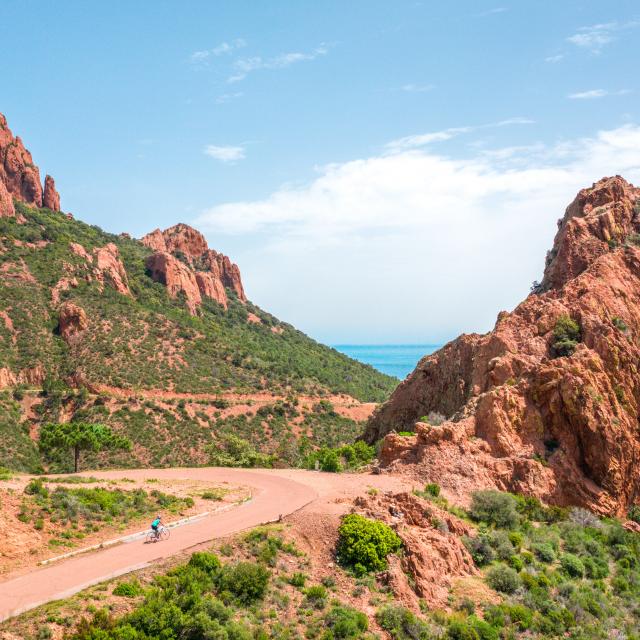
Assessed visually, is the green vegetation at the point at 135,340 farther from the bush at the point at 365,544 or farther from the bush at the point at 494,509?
the bush at the point at 365,544

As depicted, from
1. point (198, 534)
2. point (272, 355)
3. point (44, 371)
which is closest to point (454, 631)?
point (198, 534)

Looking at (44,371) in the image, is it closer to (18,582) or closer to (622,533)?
(18,582)

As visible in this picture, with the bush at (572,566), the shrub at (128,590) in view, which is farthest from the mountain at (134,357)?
the shrub at (128,590)

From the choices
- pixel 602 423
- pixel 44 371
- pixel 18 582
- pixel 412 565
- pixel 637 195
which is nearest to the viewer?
pixel 18 582

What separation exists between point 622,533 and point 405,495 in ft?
38.0

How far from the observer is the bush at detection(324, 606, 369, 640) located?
18.1 meters

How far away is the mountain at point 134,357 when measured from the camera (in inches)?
2426

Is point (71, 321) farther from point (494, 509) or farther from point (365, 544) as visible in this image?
point (365, 544)

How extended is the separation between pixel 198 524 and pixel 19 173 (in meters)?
96.4

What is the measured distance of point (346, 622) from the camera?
721 inches

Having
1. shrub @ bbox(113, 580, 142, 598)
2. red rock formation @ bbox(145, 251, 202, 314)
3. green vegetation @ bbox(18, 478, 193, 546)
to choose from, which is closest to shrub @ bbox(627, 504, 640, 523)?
green vegetation @ bbox(18, 478, 193, 546)

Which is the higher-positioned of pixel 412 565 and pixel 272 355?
pixel 272 355

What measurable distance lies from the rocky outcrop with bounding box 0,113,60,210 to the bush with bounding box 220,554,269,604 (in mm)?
95515

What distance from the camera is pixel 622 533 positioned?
92.4ft
